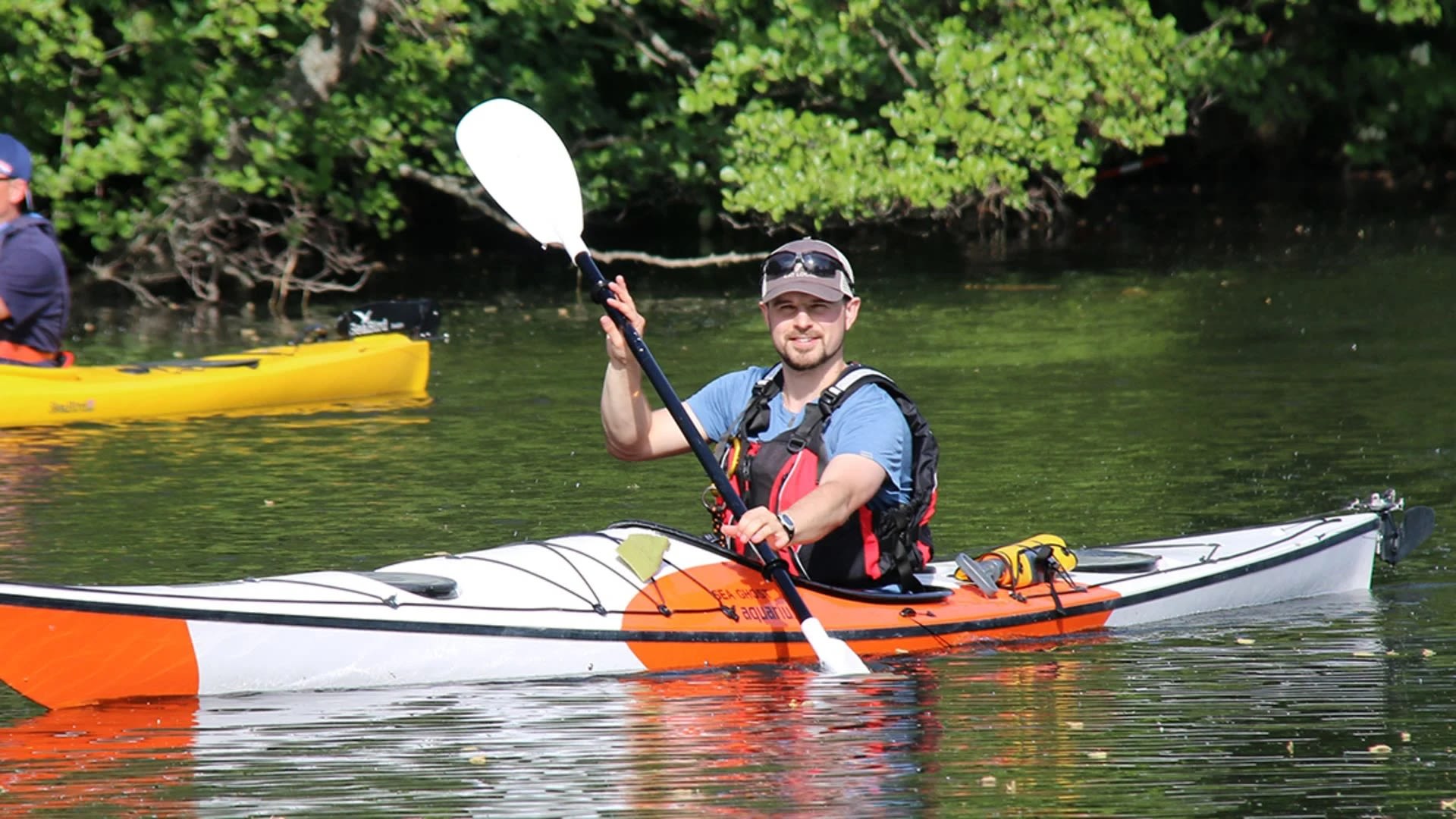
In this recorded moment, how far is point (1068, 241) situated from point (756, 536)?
1399 centimetres

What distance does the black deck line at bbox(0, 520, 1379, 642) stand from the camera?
16.0 feet

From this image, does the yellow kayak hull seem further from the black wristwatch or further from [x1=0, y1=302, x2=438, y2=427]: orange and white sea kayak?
the black wristwatch

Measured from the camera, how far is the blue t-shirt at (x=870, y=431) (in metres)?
5.31

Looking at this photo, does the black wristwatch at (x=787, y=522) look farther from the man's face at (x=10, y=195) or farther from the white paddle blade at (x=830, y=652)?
the man's face at (x=10, y=195)

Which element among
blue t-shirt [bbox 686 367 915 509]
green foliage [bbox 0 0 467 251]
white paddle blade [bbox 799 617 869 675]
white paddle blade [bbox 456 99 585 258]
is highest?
green foliage [bbox 0 0 467 251]

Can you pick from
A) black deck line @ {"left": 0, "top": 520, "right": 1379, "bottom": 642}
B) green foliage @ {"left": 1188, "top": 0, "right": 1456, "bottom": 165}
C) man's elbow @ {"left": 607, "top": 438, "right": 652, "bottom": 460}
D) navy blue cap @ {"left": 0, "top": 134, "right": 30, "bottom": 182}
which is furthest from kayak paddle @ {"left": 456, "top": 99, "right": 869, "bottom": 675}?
green foliage @ {"left": 1188, "top": 0, "right": 1456, "bottom": 165}

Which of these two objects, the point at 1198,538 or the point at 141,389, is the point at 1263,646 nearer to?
the point at 1198,538

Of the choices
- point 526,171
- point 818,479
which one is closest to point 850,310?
point 818,479

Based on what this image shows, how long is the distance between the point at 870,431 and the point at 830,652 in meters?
0.58

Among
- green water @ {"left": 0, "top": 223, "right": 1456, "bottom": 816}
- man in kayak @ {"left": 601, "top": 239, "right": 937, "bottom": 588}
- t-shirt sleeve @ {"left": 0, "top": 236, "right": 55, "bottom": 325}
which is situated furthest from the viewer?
t-shirt sleeve @ {"left": 0, "top": 236, "right": 55, "bottom": 325}

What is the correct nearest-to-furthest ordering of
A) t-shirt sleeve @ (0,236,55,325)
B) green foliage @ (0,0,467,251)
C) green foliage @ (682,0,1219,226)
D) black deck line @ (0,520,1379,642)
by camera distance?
black deck line @ (0,520,1379,642) → t-shirt sleeve @ (0,236,55,325) → green foliage @ (0,0,467,251) → green foliage @ (682,0,1219,226)

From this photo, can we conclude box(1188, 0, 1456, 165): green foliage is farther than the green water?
Yes

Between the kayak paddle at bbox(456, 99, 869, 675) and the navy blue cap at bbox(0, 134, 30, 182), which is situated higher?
the navy blue cap at bbox(0, 134, 30, 182)

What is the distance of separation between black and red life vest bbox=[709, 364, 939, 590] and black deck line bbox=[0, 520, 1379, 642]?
172 mm
